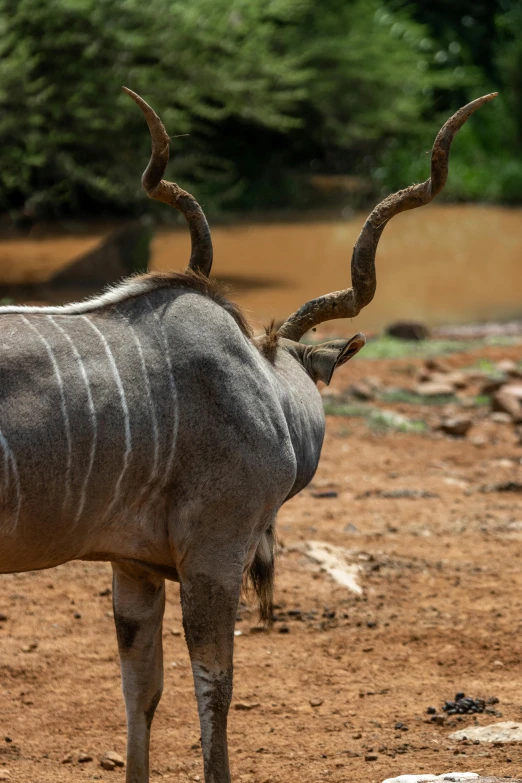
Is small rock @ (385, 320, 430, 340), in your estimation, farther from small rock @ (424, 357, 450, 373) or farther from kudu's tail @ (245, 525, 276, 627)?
kudu's tail @ (245, 525, 276, 627)

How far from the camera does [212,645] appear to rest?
2.96m

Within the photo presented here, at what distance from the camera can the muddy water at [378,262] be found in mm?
13531

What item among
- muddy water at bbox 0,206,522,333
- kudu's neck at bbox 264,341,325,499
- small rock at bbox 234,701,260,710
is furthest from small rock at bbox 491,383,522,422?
kudu's neck at bbox 264,341,325,499

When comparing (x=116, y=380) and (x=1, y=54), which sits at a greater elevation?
(x=1, y=54)

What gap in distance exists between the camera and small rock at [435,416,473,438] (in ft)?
24.4

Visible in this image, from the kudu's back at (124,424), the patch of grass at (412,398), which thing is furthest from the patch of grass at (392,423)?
the kudu's back at (124,424)

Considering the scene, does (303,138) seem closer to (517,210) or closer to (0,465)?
(517,210)

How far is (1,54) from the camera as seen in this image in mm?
12867

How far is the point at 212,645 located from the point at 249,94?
13.7m

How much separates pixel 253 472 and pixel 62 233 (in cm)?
1452

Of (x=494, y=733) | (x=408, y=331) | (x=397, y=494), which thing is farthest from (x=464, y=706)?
(x=408, y=331)

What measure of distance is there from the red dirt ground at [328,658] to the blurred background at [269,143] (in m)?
5.76

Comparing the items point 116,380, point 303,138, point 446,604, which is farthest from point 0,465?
point 303,138

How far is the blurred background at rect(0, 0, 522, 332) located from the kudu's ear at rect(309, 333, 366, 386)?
7.41 metres
